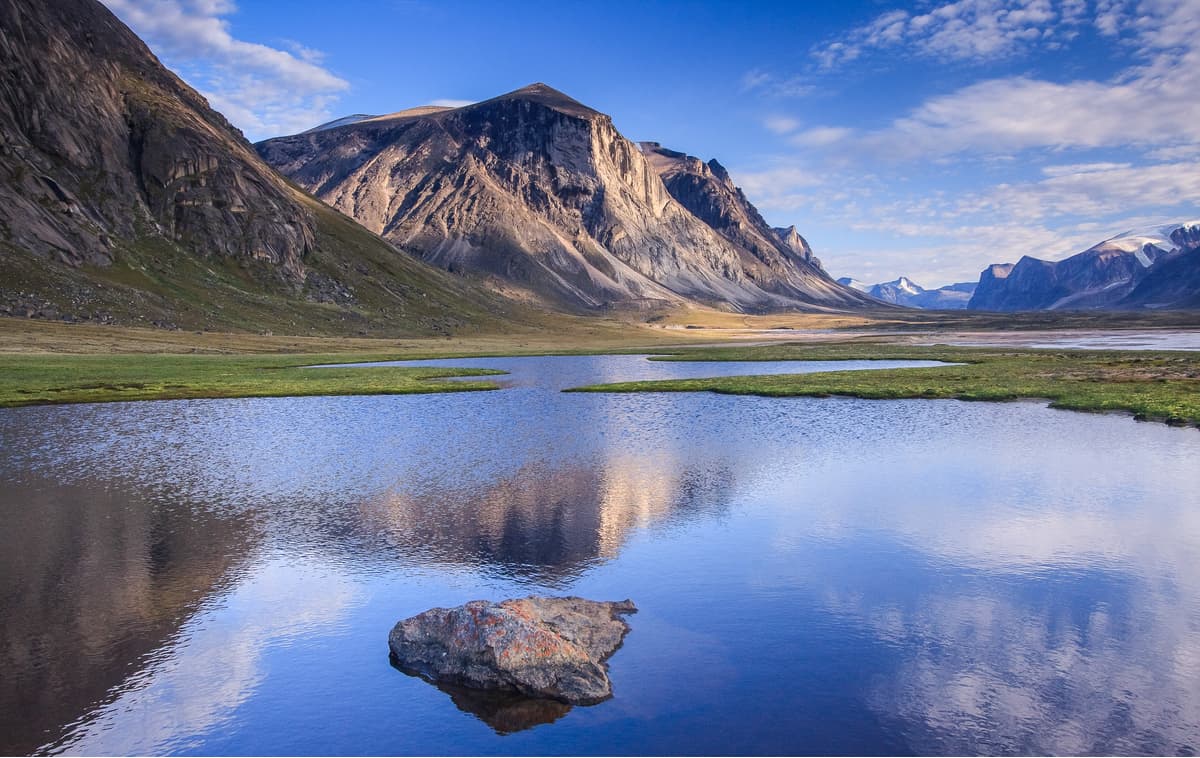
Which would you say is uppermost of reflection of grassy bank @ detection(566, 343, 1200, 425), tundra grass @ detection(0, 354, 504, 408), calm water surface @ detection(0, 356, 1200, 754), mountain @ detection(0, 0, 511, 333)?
mountain @ detection(0, 0, 511, 333)

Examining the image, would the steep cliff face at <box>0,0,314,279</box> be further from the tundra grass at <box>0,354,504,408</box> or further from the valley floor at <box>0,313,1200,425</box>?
the tundra grass at <box>0,354,504,408</box>

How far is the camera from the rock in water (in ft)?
50.4

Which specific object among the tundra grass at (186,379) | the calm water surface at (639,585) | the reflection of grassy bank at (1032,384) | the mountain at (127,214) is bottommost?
the calm water surface at (639,585)

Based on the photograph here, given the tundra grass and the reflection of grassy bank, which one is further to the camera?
the tundra grass

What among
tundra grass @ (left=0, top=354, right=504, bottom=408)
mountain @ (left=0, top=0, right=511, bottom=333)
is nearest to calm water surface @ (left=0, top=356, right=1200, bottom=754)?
tundra grass @ (left=0, top=354, right=504, bottom=408)

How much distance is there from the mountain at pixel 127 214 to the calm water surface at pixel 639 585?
108 m

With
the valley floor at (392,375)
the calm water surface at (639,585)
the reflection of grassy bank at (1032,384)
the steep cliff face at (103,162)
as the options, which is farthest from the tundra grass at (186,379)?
the steep cliff face at (103,162)

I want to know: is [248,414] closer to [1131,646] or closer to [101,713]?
[101,713]

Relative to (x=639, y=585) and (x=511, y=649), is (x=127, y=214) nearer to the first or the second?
(x=639, y=585)

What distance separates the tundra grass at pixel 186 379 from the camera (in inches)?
2489

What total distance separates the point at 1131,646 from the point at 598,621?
11.7 meters

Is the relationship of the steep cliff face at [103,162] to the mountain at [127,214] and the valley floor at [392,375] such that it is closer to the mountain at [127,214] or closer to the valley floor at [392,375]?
the mountain at [127,214]

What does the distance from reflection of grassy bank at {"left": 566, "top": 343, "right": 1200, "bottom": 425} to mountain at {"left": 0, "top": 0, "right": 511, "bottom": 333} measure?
342 ft

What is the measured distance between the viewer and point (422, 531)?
26484 millimetres
